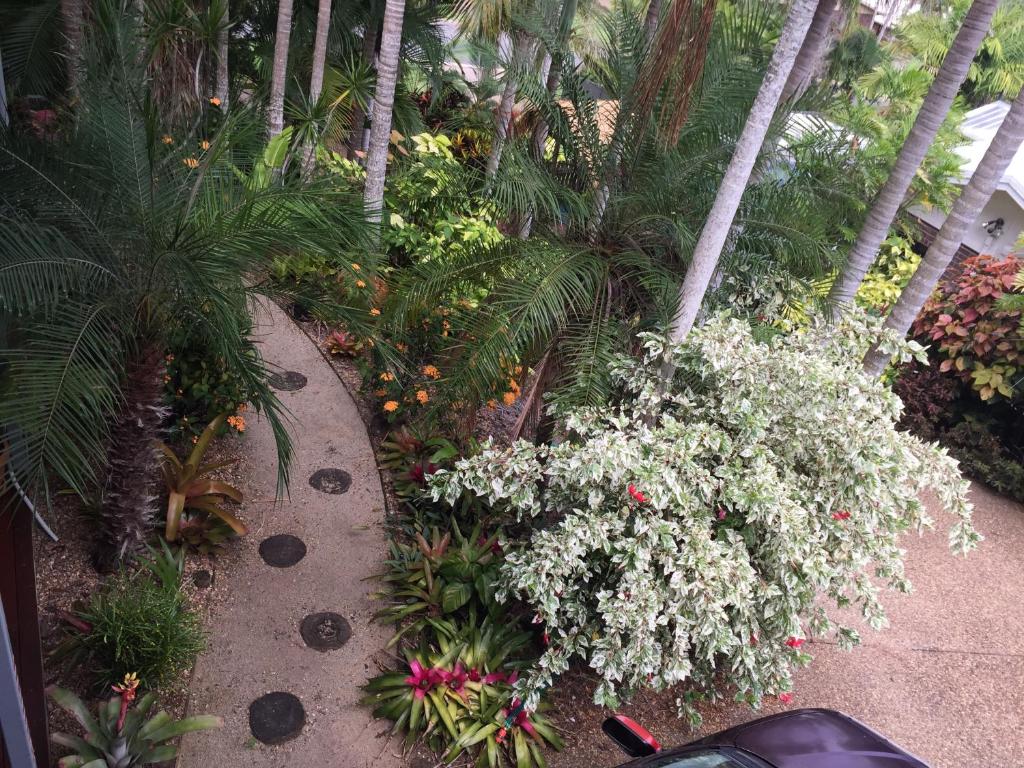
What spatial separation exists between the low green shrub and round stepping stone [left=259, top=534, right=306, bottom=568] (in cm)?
93

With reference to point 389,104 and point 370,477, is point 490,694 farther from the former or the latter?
point 389,104

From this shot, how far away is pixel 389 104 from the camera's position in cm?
627

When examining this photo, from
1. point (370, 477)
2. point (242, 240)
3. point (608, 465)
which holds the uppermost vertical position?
point (242, 240)

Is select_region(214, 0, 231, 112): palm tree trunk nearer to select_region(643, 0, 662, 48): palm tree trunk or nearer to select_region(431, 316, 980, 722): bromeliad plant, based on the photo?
select_region(643, 0, 662, 48): palm tree trunk

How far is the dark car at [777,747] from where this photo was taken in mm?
3545

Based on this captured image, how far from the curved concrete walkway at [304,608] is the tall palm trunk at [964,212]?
4.62 m

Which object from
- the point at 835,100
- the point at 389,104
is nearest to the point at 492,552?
the point at 389,104

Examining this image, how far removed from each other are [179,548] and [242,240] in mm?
2599

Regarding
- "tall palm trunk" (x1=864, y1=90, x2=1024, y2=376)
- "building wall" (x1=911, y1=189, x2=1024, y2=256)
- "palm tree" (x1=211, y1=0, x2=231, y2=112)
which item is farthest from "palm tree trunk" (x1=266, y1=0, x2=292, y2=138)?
"building wall" (x1=911, y1=189, x2=1024, y2=256)

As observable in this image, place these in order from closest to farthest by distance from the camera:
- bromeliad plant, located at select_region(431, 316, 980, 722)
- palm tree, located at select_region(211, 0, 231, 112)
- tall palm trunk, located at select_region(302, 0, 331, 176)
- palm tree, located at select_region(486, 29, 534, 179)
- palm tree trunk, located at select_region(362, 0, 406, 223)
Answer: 1. bromeliad plant, located at select_region(431, 316, 980, 722)
2. palm tree trunk, located at select_region(362, 0, 406, 223)
3. palm tree, located at select_region(486, 29, 534, 179)
4. tall palm trunk, located at select_region(302, 0, 331, 176)
5. palm tree, located at select_region(211, 0, 231, 112)

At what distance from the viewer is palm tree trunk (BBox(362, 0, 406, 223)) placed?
5906 mm

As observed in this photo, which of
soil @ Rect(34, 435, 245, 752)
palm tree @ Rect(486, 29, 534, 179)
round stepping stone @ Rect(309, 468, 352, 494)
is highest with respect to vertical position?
palm tree @ Rect(486, 29, 534, 179)

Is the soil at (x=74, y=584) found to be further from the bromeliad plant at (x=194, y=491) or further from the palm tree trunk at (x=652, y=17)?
the palm tree trunk at (x=652, y=17)

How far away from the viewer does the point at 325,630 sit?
5051 mm
